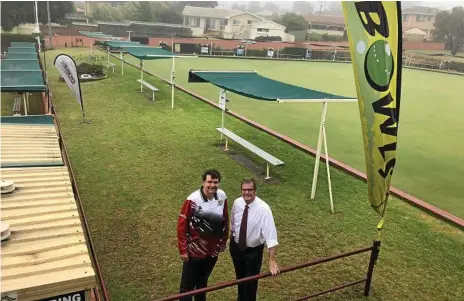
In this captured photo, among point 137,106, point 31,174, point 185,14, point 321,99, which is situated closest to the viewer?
point 31,174

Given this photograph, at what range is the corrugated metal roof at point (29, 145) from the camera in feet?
18.0

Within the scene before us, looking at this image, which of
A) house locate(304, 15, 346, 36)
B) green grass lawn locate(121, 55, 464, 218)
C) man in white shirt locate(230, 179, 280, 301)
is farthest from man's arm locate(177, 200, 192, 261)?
house locate(304, 15, 346, 36)

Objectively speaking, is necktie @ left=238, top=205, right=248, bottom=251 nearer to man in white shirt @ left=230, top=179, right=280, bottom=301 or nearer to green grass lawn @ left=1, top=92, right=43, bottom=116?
man in white shirt @ left=230, top=179, right=280, bottom=301

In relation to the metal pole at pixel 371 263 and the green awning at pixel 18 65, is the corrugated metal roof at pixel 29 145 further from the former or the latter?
the green awning at pixel 18 65

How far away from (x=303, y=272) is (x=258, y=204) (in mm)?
1834

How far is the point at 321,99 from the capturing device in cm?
665

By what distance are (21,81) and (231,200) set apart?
648 cm

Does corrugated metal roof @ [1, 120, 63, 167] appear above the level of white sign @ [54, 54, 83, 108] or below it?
below

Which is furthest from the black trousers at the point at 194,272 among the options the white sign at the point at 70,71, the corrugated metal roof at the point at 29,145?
the white sign at the point at 70,71

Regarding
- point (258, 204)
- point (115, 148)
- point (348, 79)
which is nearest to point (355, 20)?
point (258, 204)

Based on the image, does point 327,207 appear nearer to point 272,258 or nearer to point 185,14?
point 272,258

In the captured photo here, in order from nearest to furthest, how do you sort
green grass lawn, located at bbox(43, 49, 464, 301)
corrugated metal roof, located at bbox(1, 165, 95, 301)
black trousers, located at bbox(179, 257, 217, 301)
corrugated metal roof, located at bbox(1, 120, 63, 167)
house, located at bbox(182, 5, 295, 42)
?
corrugated metal roof, located at bbox(1, 165, 95, 301), black trousers, located at bbox(179, 257, 217, 301), green grass lawn, located at bbox(43, 49, 464, 301), corrugated metal roof, located at bbox(1, 120, 63, 167), house, located at bbox(182, 5, 295, 42)

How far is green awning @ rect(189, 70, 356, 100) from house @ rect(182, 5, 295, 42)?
2245 inches

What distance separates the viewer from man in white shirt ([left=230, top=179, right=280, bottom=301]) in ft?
12.0
